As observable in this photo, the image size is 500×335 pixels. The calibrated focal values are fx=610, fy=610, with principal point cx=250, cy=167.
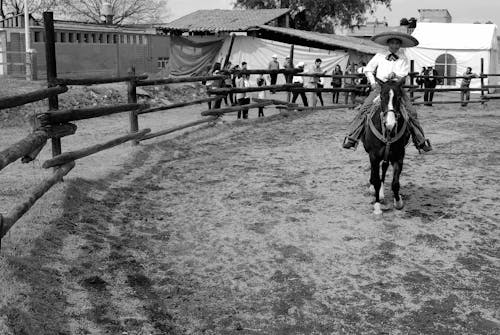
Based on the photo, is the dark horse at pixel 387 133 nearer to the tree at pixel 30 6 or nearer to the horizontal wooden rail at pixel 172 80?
the horizontal wooden rail at pixel 172 80

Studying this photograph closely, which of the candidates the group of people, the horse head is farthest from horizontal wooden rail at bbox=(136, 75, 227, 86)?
the group of people

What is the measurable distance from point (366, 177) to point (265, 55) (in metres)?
20.4

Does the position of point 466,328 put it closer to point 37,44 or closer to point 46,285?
point 46,285

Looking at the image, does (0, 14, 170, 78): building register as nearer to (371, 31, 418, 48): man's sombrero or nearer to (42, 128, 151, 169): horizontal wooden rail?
(42, 128, 151, 169): horizontal wooden rail

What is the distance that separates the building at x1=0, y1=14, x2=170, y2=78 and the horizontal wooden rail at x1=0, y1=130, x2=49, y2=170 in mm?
20594

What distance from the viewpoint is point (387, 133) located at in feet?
21.6

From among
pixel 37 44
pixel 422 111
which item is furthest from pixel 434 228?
pixel 37 44

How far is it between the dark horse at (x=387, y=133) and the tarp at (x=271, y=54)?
19.2 metres

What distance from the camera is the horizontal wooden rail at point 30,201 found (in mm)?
4510

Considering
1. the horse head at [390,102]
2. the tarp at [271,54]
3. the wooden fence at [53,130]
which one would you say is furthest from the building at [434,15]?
the horse head at [390,102]

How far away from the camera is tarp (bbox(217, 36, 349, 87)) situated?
26.5 meters

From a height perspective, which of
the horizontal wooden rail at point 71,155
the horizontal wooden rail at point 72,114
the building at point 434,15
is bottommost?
the horizontal wooden rail at point 71,155

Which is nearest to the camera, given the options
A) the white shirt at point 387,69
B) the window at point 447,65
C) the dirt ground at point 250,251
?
the dirt ground at point 250,251

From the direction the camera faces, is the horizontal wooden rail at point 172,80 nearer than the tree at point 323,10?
Yes
